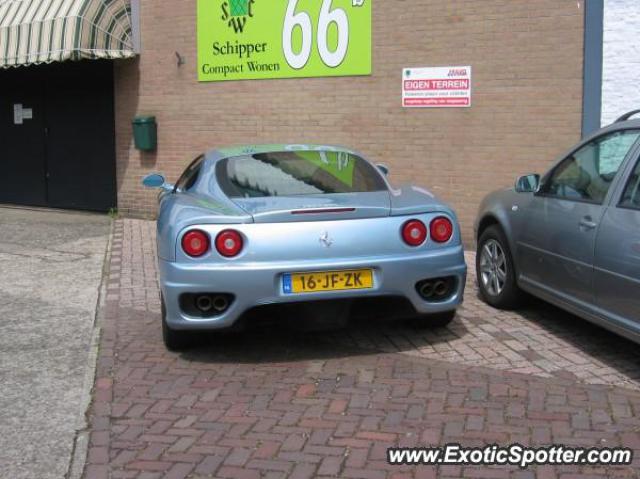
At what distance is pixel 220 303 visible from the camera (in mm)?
4883

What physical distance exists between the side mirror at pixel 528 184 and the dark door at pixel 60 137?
7731 millimetres

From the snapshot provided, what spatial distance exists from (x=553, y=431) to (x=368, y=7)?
6.74m

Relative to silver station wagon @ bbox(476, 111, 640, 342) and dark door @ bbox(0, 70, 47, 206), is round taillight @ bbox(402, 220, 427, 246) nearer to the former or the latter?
silver station wagon @ bbox(476, 111, 640, 342)

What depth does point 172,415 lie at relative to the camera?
4246mm

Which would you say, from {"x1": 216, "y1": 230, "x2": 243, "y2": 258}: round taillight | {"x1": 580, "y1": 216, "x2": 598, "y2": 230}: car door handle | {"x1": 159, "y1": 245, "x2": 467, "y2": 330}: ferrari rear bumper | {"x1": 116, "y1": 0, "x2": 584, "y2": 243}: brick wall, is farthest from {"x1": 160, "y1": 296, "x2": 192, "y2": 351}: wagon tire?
{"x1": 116, "y1": 0, "x2": 584, "y2": 243}: brick wall

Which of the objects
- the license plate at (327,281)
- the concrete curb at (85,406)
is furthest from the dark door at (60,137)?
the license plate at (327,281)

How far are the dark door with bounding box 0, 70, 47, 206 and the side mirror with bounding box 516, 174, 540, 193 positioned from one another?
9375 mm

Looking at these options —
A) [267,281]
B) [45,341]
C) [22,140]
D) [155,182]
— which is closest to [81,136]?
[22,140]

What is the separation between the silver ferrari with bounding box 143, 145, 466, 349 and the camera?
474 centimetres

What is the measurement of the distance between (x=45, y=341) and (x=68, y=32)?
21.7ft

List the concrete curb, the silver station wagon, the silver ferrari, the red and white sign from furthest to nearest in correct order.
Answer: the red and white sign
the silver ferrari
the silver station wagon
the concrete curb

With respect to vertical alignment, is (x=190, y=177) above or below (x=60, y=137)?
below

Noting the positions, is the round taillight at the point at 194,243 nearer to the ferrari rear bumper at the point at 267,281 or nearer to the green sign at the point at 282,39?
the ferrari rear bumper at the point at 267,281

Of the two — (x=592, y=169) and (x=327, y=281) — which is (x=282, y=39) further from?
(x=327, y=281)
